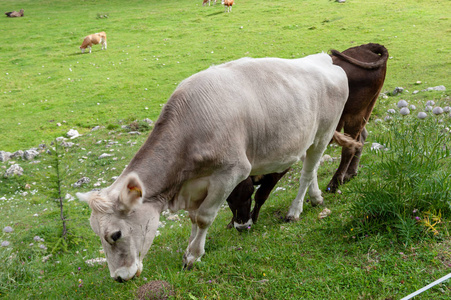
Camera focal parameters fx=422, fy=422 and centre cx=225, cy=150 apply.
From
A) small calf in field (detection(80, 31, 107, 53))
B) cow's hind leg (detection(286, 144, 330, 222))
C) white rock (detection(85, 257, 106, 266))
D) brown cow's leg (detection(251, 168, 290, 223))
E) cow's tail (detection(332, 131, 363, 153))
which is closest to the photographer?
white rock (detection(85, 257, 106, 266))

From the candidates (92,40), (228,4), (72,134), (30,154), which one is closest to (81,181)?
(30,154)

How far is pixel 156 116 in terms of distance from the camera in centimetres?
1525

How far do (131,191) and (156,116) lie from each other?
37.8 ft

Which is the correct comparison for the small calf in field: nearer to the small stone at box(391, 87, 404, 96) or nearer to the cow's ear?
the small stone at box(391, 87, 404, 96)

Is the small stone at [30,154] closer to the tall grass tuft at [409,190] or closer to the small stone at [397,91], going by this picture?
the tall grass tuft at [409,190]

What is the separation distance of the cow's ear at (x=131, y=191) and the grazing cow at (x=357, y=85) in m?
3.78

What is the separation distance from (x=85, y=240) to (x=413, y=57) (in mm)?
15249

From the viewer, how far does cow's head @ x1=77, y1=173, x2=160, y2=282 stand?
13.1 feet

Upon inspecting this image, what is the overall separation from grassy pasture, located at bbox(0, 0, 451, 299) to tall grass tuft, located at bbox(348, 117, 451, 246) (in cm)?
8

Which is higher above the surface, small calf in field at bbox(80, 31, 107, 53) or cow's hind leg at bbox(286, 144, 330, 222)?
cow's hind leg at bbox(286, 144, 330, 222)

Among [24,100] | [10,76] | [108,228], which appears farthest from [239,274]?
[10,76]

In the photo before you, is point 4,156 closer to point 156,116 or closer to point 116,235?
point 156,116

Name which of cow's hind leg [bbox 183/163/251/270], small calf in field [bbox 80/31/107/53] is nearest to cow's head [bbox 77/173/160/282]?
cow's hind leg [bbox 183/163/251/270]

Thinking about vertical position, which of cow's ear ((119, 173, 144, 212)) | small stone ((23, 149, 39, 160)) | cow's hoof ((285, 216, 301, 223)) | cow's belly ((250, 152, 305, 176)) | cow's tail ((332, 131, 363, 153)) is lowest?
small stone ((23, 149, 39, 160))
